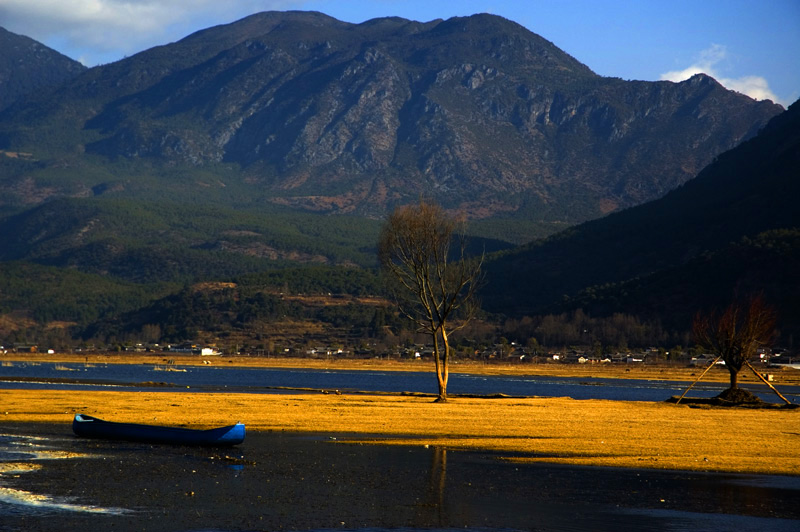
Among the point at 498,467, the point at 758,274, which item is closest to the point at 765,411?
the point at 498,467

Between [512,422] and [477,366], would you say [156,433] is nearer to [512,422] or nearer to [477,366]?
[512,422]

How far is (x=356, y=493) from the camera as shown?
96.1 feet

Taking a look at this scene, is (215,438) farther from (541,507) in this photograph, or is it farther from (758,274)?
(758,274)

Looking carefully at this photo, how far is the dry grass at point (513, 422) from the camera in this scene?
37594 mm

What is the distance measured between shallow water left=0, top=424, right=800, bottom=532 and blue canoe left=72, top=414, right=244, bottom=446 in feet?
1.78

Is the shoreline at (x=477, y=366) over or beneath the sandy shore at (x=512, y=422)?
beneath

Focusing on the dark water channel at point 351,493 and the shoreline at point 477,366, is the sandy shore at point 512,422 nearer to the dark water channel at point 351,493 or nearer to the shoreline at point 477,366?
the dark water channel at point 351,493

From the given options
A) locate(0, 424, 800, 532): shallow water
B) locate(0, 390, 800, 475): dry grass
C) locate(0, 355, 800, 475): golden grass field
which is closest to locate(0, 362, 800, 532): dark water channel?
locate(0, 424, 800, 532): shallow water

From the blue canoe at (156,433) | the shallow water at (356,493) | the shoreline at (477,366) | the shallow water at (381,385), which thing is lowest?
the shoreline at (477,366)

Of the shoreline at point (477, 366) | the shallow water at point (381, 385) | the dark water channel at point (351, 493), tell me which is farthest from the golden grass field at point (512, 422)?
the shoreline at point (477, 366)

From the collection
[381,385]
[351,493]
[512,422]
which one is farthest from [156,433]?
[381,385]

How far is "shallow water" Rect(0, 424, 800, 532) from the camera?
25688 mm

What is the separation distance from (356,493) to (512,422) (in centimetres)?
2048

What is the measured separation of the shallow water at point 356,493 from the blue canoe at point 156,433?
542 mm
